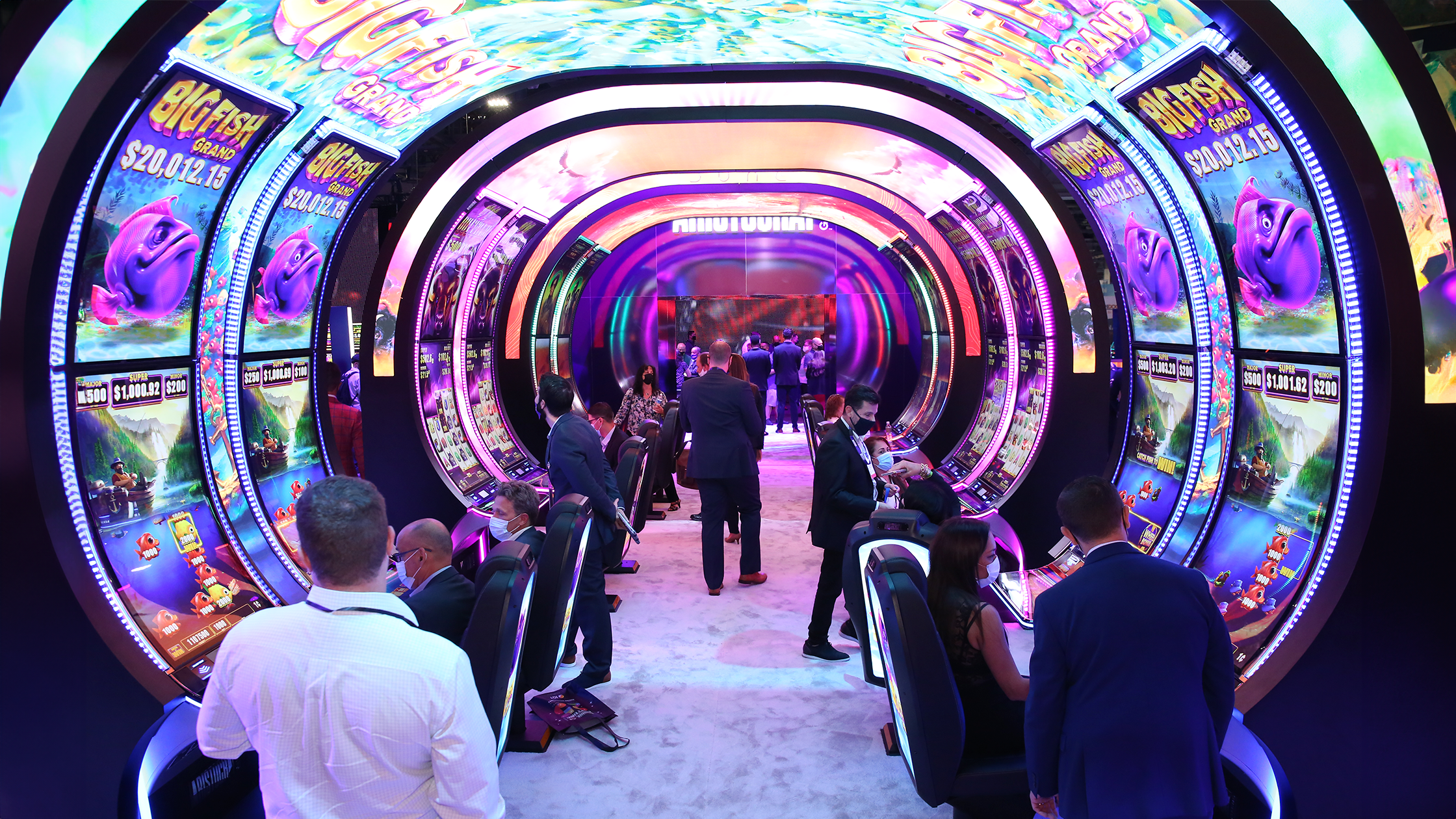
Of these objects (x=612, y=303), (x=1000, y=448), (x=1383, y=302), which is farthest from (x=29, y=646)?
(x=612, y=303)

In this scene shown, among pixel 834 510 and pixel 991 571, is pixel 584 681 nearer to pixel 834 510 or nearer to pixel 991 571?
pixel 834 510

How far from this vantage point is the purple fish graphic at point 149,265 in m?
3.04

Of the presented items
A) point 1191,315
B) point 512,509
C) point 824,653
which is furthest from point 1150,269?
point 512,509

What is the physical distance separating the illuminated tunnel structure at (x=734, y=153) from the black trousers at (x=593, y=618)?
3.93 feet

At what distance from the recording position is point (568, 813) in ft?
10.5

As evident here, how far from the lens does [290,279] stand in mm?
4277

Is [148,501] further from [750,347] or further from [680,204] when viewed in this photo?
[750,347]

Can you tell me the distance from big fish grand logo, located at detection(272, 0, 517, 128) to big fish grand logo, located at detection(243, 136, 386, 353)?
26 centimetres

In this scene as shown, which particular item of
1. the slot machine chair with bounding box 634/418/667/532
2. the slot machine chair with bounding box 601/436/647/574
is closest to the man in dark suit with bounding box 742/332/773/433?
the slot machine chair with bounding box 634/418/667/532

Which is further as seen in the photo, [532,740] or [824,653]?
[824,653]

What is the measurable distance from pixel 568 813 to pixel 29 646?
1.68 metres

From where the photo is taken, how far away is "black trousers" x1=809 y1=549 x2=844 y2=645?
4590 mm

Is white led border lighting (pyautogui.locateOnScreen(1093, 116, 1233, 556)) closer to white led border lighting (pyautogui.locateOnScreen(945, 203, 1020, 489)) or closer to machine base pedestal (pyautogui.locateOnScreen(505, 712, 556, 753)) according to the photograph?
machine base pedestal (pyautogui.locateOnScreen(505, 712, 556, 753))

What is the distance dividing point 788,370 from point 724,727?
866 cm
